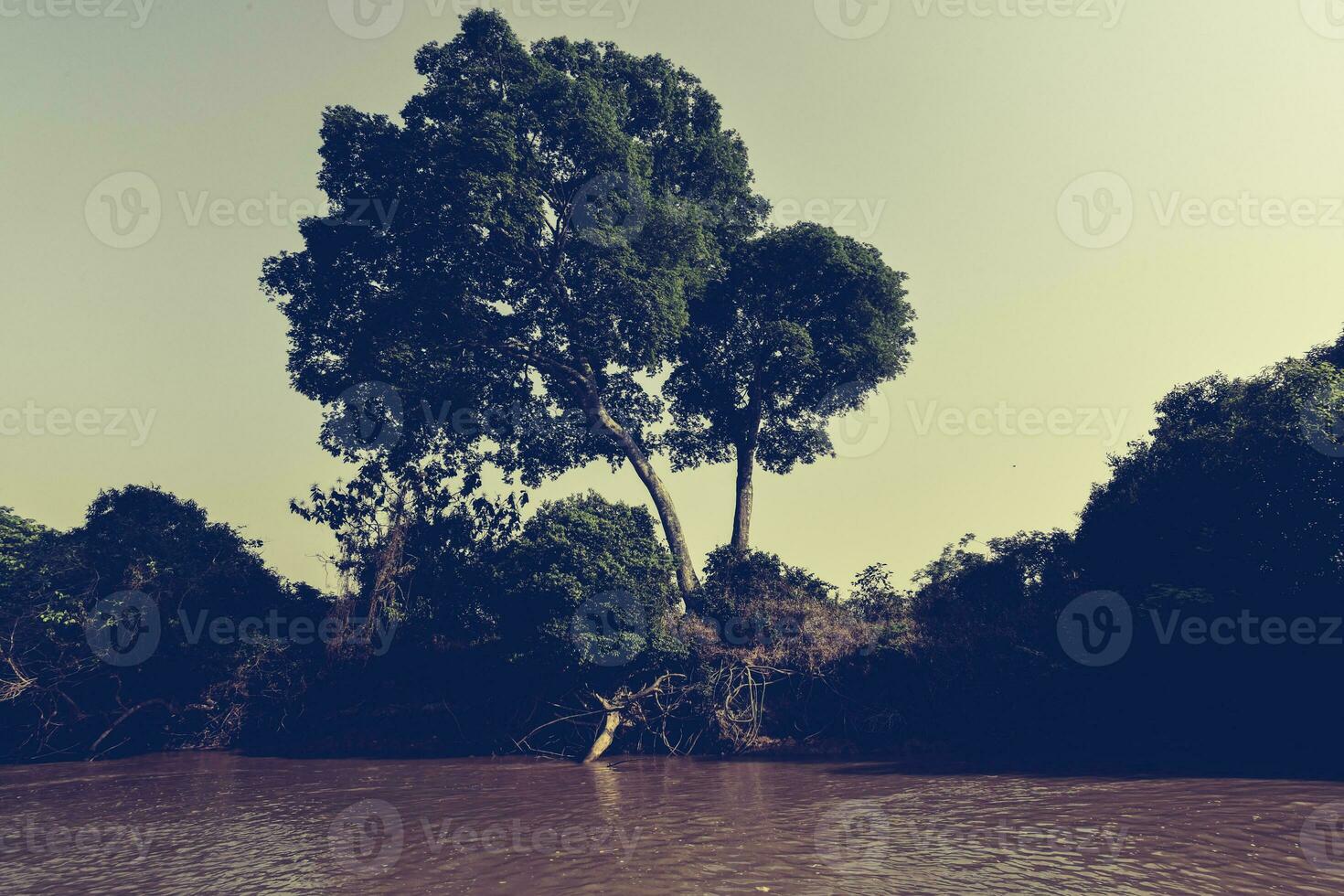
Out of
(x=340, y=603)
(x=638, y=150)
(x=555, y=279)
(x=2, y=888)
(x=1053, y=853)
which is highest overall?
(x=638, y=150)

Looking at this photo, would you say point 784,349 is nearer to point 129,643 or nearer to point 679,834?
point 679,834

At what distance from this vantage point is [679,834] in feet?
46.4

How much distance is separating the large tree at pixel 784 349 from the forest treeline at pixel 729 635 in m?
6.12

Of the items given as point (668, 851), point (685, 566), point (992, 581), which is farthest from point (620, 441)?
point (668, 851)

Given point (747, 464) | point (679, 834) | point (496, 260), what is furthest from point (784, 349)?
point (679, 834)

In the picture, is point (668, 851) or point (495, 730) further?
point (495, 730)

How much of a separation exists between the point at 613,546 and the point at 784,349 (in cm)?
995

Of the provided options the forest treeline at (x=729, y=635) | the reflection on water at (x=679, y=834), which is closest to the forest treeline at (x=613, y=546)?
the forest treeline at (x=729, y=635)

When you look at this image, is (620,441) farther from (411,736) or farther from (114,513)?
(114,513)

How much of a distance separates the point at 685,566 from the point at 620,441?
16.7 feet

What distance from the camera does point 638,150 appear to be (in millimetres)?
29297

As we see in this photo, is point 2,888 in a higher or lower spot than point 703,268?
lower

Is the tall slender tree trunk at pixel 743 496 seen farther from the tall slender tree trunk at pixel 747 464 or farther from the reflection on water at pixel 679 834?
the reflection on water at pixel 679 834

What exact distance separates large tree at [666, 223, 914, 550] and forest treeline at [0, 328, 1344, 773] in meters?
6.12
